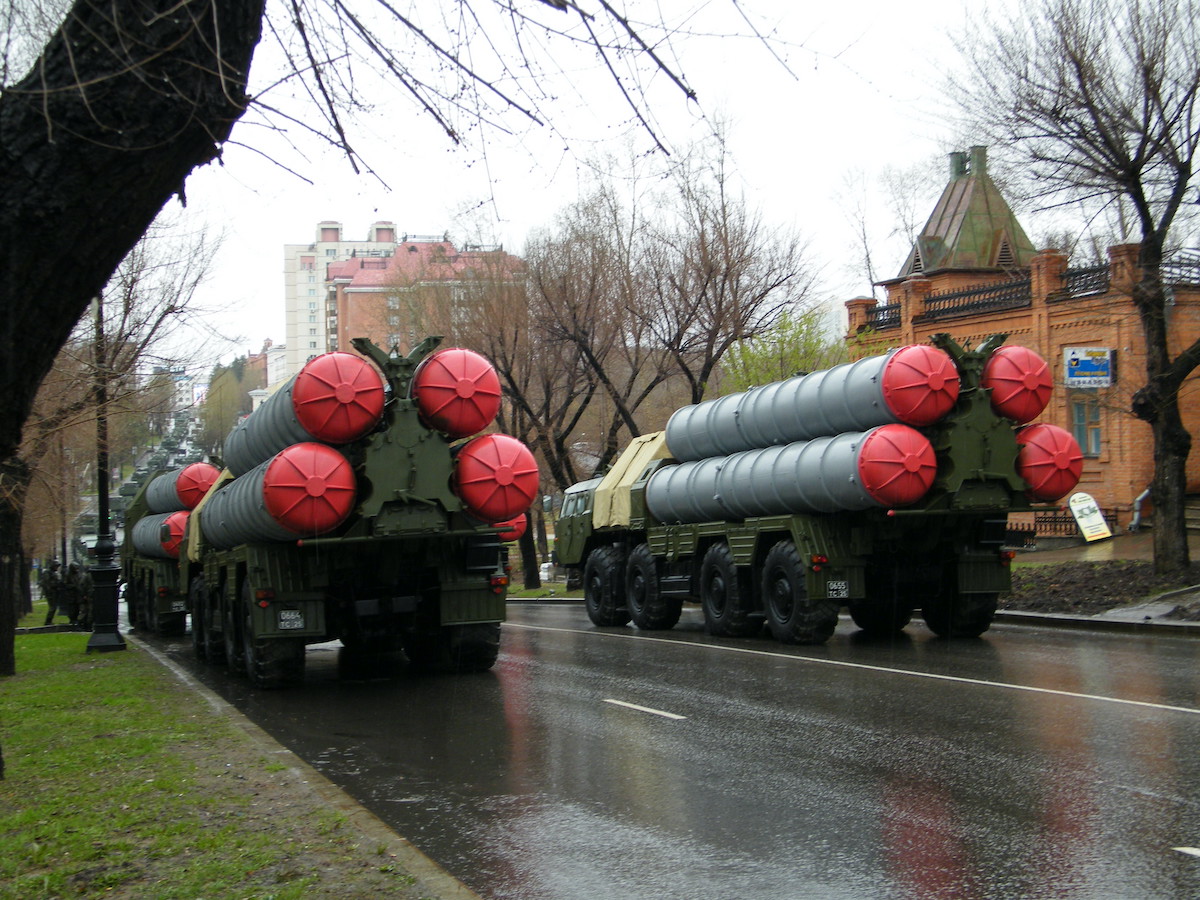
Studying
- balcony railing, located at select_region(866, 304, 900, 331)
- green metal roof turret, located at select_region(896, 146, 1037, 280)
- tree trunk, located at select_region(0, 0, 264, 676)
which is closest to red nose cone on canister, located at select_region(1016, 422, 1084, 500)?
tree trunk, located at select_region(0, 0, 264, 676)

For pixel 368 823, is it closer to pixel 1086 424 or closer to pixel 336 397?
pixel 336 397

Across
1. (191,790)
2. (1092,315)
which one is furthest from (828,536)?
(1092,315)

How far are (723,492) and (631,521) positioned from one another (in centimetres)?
337

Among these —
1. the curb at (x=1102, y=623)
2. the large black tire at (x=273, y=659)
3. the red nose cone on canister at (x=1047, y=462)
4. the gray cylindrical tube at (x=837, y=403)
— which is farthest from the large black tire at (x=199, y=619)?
the curb at (x=1102, y=623)

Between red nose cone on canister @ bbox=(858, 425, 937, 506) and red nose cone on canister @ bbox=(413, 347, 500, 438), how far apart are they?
4305 millimetres

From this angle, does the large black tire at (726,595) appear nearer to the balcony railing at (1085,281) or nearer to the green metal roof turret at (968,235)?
the balcony railing at (1085,281)

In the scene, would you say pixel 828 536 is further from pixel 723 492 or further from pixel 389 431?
pixel 389 431

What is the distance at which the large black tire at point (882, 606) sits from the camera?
16.5 meters

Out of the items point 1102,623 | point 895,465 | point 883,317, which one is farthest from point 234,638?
point 883,317

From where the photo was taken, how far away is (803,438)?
1644cm

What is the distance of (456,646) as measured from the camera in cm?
1450

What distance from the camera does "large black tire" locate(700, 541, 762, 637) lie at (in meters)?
17.5

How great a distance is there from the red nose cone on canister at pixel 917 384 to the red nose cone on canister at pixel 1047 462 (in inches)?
53.8

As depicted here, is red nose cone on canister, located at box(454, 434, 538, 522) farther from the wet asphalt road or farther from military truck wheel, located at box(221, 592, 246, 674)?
military truck wheel, located at box(221, 592, 246, 674)
